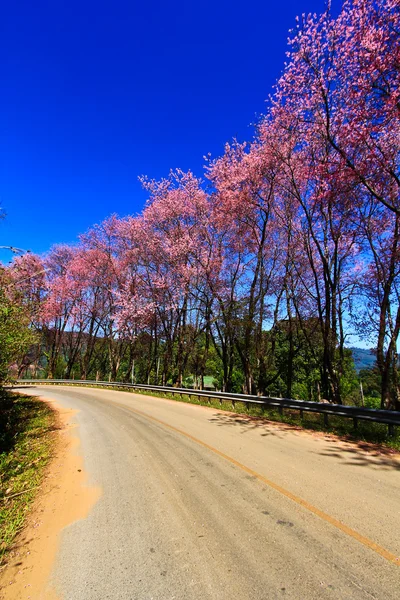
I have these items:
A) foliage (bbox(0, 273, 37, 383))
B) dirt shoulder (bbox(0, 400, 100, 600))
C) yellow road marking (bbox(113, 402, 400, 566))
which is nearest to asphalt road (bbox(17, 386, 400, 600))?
yellow road marking (bbox(113, 402, 400, 566))

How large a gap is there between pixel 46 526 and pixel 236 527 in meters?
2.54

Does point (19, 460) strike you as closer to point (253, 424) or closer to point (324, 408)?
point (253, 424)

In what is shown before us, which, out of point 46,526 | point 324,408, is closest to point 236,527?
point 46,526

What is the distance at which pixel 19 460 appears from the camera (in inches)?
295

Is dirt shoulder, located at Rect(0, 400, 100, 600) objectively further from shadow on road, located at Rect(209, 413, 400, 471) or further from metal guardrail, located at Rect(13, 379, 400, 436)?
metal guardrail, located at Rect(13, 379, 400, 436)

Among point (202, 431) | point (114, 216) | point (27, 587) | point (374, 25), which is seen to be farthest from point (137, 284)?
point (27, 587)

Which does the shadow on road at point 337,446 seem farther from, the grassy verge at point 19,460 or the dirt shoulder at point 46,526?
the grassy verge at point 19,460

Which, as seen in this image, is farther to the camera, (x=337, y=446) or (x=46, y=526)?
(x=337, y=446)

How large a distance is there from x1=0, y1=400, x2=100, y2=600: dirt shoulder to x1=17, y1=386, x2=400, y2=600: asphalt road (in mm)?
151

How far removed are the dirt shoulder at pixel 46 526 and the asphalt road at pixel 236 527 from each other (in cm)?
15

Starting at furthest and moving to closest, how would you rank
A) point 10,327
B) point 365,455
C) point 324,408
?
1. point 10,327
2. point 324,408
3. point 365,455

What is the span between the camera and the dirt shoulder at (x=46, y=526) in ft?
10.0

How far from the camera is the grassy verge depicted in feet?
15.0

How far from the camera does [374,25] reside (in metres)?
8.46
